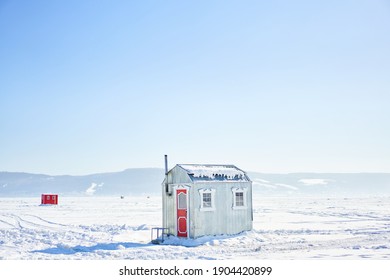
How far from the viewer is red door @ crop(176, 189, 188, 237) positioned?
19641 mm

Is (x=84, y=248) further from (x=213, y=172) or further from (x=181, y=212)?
(x=213, y=172)

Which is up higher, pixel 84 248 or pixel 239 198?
pixel 239 198

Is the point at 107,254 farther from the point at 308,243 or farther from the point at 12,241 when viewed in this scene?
the point at 308,243

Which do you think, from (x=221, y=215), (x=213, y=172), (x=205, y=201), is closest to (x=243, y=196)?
(x=221, y=215)

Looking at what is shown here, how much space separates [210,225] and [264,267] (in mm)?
9028

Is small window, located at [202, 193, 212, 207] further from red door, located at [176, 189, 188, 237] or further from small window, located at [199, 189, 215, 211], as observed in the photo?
red door, located at [176, 189, 188, 237]

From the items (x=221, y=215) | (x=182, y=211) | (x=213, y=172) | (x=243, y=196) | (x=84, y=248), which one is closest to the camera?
(x=84, y=248)

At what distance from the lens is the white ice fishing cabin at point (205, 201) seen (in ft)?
64.0

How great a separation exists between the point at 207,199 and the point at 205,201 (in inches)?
5.6

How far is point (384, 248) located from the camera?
1623 centimetres

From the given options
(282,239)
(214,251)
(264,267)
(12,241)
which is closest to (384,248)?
(282,239)

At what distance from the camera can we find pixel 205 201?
1988cm

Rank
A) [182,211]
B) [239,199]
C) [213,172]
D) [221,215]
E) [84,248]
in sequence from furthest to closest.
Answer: [239,199] → [213,172] → [221,215] → [182,211] → [84,248]

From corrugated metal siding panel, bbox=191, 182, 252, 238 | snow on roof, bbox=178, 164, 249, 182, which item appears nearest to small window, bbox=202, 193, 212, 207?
corrugated metal siding panel, bbox=191, 182, 252, 238
